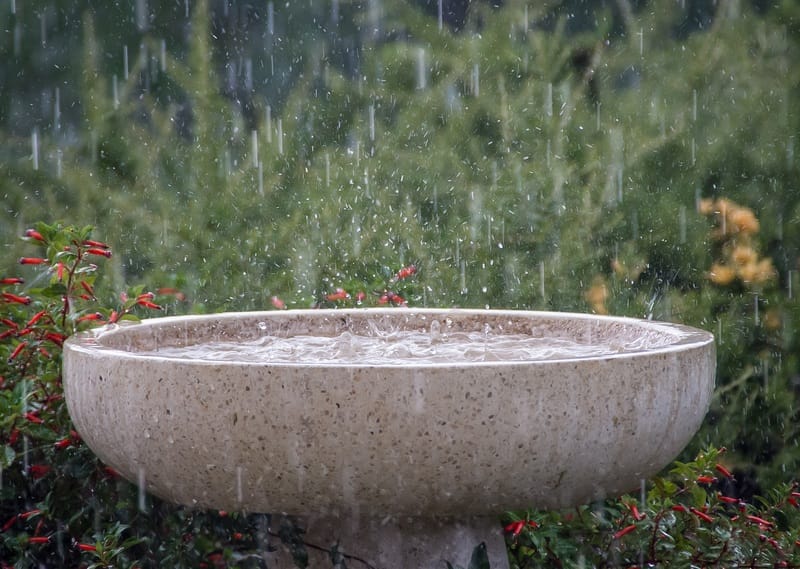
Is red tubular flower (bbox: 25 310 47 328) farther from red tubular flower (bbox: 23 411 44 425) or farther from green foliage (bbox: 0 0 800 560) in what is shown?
green foliage (bbox: 0 0 800 560)

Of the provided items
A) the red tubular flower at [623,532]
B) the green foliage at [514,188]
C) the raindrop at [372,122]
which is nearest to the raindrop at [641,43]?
the green foliage at [514,188]

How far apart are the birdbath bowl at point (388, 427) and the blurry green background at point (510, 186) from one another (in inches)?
76.4

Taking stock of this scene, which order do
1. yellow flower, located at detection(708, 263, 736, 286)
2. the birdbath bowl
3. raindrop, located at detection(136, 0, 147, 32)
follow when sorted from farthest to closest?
raindrop, located at detection(136, 0, 147, 32)
yellow flower, located at detection(708, 263, 736, 286)
the birdbath bowl

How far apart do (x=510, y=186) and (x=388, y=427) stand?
118 inches

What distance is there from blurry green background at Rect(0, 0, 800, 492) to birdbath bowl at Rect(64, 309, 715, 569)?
6.37ft

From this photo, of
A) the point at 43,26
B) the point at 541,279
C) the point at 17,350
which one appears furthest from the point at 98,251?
the point at 43,26

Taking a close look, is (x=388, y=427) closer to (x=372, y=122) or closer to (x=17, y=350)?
(x=17, y=350)

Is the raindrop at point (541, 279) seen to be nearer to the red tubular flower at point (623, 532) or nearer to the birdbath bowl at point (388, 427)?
the red tubular flower at point (623, 532)

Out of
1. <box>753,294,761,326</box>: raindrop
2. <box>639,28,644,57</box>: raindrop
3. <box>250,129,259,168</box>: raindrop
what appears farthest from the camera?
<box>639,28,644,57</box>: raindrop

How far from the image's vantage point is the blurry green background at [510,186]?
3.95 metres

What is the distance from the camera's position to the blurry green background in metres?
3.95

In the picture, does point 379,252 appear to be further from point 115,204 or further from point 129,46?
point 129,46

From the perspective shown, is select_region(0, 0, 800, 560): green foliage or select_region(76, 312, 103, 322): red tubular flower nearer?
select_region(76, 312, 103, 322): red tubular flower

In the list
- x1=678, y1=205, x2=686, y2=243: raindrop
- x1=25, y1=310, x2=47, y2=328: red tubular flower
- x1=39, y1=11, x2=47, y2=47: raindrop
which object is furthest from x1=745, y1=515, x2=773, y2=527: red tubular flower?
x1=39, y1=11, x2=47, y2=47: raindrop
